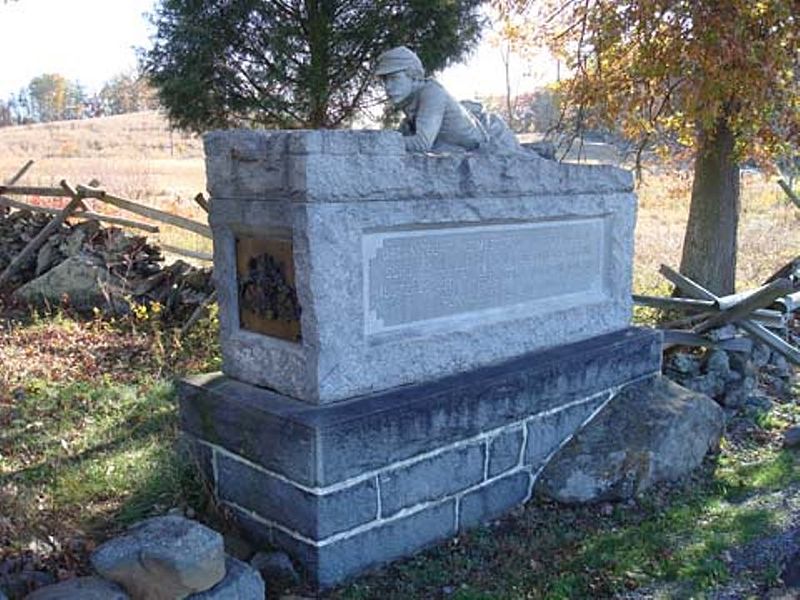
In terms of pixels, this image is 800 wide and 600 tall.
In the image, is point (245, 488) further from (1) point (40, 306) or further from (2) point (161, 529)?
(1) point (40, 306)

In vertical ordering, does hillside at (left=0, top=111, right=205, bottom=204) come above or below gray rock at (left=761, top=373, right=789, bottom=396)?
above

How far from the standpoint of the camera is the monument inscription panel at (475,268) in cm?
396

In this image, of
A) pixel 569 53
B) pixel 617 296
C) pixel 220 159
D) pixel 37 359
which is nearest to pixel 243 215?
pixel 220 159

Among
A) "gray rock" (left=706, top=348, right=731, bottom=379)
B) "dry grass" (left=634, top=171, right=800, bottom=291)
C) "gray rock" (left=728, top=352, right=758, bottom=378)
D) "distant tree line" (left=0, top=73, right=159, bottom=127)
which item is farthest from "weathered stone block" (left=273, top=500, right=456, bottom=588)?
"distant tree line" (left=0, top=73, right=159, bottom=127)

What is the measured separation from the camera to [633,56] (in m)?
8.23

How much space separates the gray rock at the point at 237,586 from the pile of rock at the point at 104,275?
544 centimetres

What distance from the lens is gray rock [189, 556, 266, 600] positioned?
10.3ft

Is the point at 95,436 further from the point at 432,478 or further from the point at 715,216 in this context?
the point at 715,216

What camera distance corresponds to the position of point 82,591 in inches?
116

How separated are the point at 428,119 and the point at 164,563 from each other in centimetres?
267

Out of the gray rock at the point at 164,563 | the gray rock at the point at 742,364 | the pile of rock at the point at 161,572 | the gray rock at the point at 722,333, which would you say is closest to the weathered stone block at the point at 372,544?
the pile of rock at the point at 161,572

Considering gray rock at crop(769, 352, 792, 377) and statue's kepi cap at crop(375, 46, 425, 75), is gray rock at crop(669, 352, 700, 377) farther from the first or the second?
statue's kepi cap at crop(375, 46, 425, 75)

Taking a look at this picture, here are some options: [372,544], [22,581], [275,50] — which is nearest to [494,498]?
[372,544]

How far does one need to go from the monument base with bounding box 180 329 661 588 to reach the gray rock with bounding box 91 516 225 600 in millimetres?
596
